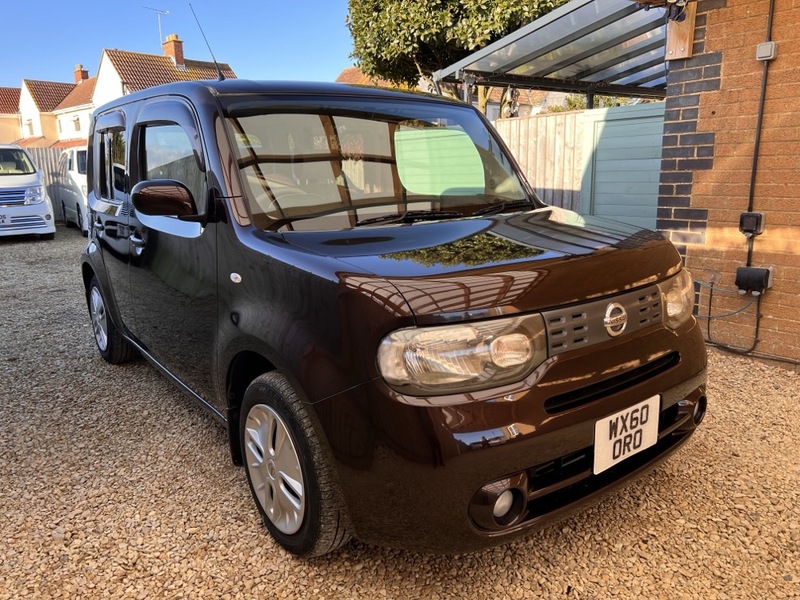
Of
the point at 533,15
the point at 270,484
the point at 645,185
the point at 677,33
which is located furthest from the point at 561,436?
the point at 533,15

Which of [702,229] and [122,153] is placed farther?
[702,229]

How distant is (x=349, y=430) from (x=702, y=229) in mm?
3688

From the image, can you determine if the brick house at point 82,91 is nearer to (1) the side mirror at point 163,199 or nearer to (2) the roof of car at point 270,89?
(2) the roof of car at point 270,89

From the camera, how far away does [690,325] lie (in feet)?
7.68

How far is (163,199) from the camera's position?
2467 millimetres

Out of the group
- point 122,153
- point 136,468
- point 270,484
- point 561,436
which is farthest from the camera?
point 122,153

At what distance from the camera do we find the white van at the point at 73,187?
12.8 metres

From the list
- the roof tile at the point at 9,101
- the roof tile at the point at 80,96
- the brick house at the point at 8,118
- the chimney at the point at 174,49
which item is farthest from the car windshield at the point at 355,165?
the roof tile at the point at 9,101

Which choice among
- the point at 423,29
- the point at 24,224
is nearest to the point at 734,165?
the point at 423,29

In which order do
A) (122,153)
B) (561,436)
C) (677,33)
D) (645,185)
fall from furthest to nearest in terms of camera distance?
(645,185) → (677,33) → (122,153) → (561,436)

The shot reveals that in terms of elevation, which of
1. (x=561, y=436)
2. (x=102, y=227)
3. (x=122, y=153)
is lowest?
(x=561, y=436)

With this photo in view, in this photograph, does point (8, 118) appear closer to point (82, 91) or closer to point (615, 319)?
point (82, 91)

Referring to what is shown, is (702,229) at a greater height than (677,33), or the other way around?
(677,33)

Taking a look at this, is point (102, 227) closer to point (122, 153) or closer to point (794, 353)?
point (122, 153)
